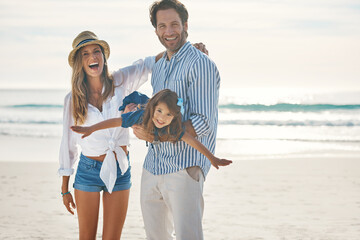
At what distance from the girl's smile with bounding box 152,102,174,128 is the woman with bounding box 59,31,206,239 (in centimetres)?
74

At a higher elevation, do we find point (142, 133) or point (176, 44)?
point (176, 44)

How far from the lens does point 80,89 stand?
4.03 meters

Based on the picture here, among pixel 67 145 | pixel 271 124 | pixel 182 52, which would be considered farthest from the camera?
pixel 271 124

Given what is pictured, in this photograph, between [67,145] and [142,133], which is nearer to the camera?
[142,133]

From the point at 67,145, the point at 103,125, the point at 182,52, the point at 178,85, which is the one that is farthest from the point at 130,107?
the point at 67,145

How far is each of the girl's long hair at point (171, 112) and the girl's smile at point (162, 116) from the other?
17mm

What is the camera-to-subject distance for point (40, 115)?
24344 mm

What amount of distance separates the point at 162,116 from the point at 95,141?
0.88 metres

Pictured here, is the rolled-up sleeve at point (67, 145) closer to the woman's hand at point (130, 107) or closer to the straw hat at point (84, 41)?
the straw hat at point (84, 41)

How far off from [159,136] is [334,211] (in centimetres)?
473

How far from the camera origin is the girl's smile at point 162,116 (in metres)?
3.34

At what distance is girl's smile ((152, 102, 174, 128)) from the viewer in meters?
3.34

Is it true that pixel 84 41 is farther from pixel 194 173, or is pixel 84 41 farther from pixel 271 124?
pixel 271 124

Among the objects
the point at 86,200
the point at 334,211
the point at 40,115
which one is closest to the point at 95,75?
the point at 86,200
